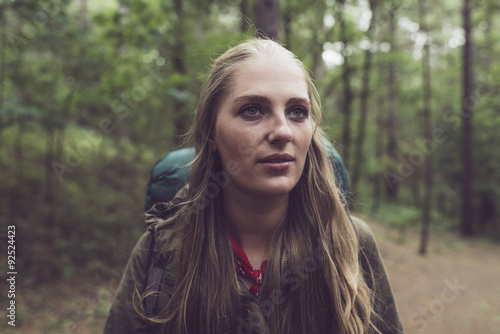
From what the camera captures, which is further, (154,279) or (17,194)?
(17,194)

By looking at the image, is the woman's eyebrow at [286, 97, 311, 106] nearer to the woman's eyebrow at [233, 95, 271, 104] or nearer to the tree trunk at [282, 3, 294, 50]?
the woman's eyebrow at [233, 95, 271, 104]

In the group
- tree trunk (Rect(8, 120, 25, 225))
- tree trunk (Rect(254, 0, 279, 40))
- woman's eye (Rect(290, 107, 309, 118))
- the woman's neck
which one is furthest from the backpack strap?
tree trunk (Rect(8, 120, 25, 225))

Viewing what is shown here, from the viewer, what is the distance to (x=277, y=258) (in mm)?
1492

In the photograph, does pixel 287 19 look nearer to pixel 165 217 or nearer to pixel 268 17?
pixel 268 17

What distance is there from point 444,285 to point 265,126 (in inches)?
384

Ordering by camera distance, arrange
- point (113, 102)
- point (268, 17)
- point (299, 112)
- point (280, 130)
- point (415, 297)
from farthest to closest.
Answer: point (415, 297)
point (113, 102)
point (268, 17)
point (299, 112)
point (280, 130)

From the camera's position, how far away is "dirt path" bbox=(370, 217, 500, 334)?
6.86 metres

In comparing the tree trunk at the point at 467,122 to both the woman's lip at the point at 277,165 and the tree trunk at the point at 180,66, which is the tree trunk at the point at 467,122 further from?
the woman's lip at the point at 277,165

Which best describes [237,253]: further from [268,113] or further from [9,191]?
[9,191]

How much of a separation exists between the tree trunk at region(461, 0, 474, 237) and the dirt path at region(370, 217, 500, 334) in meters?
1.73

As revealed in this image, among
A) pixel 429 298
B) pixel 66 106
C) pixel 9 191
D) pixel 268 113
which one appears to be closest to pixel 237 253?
pixel 268 113

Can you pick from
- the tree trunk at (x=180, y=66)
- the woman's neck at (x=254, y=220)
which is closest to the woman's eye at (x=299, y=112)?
the woman's neck at (x=254, y=220)

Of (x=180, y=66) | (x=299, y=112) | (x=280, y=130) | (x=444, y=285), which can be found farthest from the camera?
(x=444, y=285)

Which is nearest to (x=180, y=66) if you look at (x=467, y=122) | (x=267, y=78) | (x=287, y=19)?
(x=287, y=19)
